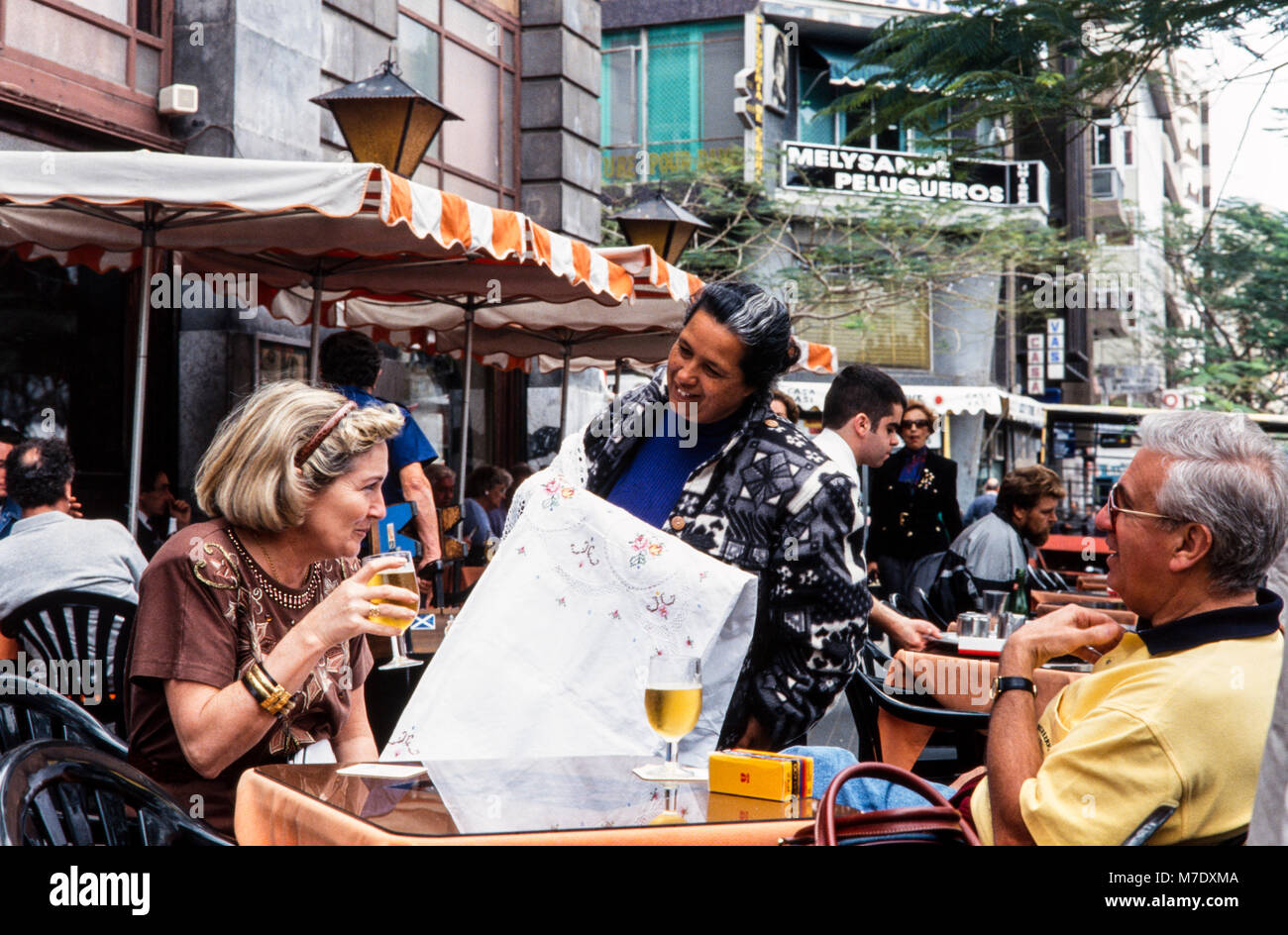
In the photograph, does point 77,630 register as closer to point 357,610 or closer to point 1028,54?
point 357,610

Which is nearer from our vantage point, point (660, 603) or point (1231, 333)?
point (660, 603)

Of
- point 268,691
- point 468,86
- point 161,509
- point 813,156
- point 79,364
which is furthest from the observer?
point 813,156

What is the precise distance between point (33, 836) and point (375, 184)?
3.93m

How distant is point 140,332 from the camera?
6156 mm

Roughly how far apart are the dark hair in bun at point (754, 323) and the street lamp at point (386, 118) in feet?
16.0

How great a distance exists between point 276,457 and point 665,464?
0.87m

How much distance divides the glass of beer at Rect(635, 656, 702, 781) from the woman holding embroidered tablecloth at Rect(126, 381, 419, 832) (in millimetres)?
549

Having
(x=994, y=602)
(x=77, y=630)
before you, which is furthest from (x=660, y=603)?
(x=994, y=602)

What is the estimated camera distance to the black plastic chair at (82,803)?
5.72 feet

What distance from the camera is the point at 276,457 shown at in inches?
107

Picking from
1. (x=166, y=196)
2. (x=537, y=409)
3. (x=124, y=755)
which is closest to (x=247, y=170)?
(x=166, y=196)

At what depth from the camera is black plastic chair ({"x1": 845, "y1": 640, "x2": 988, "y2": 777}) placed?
13.7ft

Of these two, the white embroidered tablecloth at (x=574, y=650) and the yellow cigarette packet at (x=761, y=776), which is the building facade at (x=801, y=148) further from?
the yellow cigarette packet at (x=761, y=776)

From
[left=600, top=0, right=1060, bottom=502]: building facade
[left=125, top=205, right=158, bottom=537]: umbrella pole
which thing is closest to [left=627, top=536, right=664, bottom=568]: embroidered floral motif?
[left=125, top=205, right=158, bottom=537]: umbrella pole
